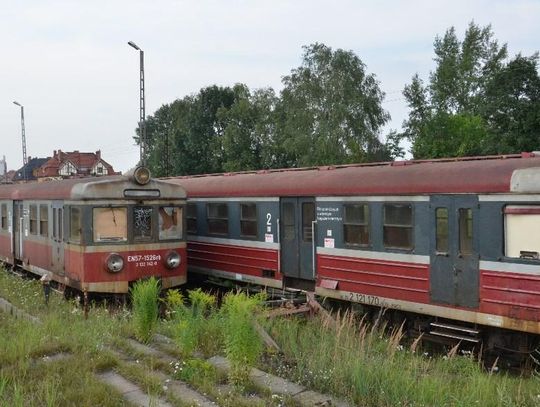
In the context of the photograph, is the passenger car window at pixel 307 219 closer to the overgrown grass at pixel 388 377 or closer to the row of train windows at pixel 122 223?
the row of train windows at pixel 122 223

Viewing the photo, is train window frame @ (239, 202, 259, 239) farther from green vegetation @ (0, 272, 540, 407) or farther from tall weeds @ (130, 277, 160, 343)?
tall weeds @ (130, 277, 160, 343)

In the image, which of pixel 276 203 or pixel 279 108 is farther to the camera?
pixel 279 108

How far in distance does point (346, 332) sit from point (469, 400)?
247cm

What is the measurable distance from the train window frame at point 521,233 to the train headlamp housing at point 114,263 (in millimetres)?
7033

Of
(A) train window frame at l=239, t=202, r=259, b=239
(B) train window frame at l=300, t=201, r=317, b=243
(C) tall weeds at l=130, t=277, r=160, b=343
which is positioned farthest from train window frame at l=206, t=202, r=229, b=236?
(C) tall weeds at l=130, t=277, r=160, b=343

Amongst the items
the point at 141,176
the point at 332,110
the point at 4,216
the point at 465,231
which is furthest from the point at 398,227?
the point at 332,110

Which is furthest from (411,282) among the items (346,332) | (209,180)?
(209,180)

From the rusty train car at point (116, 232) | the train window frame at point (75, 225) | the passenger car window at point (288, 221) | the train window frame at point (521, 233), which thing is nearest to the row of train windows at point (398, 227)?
the train window frame at point (521, 233)

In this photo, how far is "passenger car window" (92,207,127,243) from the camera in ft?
39.2

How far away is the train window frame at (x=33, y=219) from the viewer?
1525 centimetres

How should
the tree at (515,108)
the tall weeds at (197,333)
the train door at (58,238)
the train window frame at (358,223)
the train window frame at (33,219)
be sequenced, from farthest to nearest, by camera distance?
the tree at (515,108), the train window frame at (33,219), the train door at (58,238), the train window frame at (358,223), the tall weeds at (197,333)

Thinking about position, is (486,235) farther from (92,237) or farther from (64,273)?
(64,273)

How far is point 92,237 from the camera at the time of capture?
11867 millimetres

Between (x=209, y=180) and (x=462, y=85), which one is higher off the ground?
(x=462, y=85)
